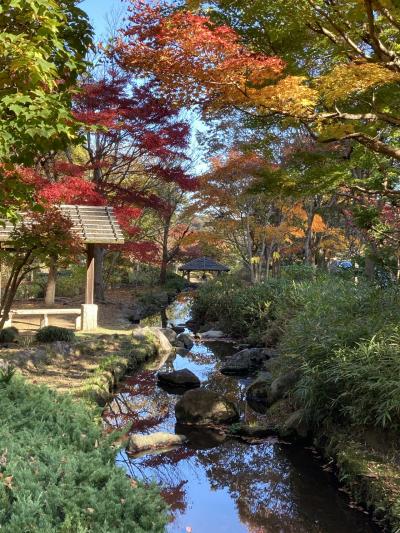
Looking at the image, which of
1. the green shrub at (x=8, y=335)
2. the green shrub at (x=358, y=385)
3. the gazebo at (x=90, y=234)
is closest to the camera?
the green shrub at (x=358, y=385)

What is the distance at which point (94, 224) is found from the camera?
42.1ft

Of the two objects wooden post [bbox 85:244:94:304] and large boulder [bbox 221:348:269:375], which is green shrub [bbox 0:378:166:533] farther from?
wooden post [bbox 85:244:94:304]

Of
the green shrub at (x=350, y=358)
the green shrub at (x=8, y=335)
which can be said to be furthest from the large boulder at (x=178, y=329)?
the green shrub at (x=350, y=358)

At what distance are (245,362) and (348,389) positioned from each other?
5.04 m

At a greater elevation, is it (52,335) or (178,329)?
(52,335)

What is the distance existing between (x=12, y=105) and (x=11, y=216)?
5.66 feet

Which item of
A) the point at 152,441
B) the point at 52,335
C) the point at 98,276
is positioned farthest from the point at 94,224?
the point at 152,441

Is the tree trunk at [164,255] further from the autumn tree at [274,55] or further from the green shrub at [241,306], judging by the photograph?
the autumn tree at [274,55]

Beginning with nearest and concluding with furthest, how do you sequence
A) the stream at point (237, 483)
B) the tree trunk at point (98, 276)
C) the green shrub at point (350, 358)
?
1. the stream at point (237, 483)
2. the green shrub at point (350, 358)
3. the tree trunk at point (98, 276)

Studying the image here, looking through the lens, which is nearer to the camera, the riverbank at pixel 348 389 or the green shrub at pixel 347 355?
the riverbank at pixel 348 389

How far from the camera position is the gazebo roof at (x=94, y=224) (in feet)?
40.5

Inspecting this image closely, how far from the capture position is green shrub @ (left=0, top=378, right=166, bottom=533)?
2354mm

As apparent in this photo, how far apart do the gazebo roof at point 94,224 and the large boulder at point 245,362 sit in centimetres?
415

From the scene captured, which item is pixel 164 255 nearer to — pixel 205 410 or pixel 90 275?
pixel 90 275
